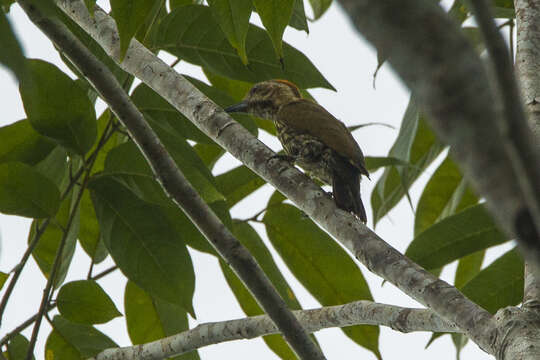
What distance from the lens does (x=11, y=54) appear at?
39.1 inches

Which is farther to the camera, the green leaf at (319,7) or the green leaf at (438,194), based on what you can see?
the green leaf at (438,194)

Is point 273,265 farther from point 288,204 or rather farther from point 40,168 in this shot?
point 40,168

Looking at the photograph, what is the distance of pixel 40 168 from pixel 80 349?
2.20ft

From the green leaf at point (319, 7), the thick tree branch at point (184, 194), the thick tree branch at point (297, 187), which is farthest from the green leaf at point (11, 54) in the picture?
the green leaf at point (319, 7)

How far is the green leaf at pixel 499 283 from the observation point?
239 centimetres

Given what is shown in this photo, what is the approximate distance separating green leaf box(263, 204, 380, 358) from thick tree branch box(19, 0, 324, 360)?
1.05 metres

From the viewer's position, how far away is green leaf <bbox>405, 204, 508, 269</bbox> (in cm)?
254

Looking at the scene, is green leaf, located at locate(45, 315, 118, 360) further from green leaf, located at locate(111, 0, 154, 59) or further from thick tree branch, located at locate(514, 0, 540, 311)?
thick tree branch, located at locate(514, 0, 540, 311)

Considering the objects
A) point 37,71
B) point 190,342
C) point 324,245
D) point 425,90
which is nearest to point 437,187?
point 324,245

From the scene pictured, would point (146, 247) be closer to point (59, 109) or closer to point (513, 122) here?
point (59, 109)

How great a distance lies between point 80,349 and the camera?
8.21 feet

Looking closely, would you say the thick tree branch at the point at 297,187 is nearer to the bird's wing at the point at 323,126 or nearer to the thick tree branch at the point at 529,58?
the thick tree branch at the point at 529,58

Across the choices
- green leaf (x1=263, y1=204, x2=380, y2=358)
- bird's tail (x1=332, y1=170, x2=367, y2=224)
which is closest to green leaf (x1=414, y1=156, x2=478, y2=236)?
bird's tail (x1=332, y1=170, x2=367, y2=224)

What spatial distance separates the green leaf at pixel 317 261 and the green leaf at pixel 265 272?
0.23 ft
